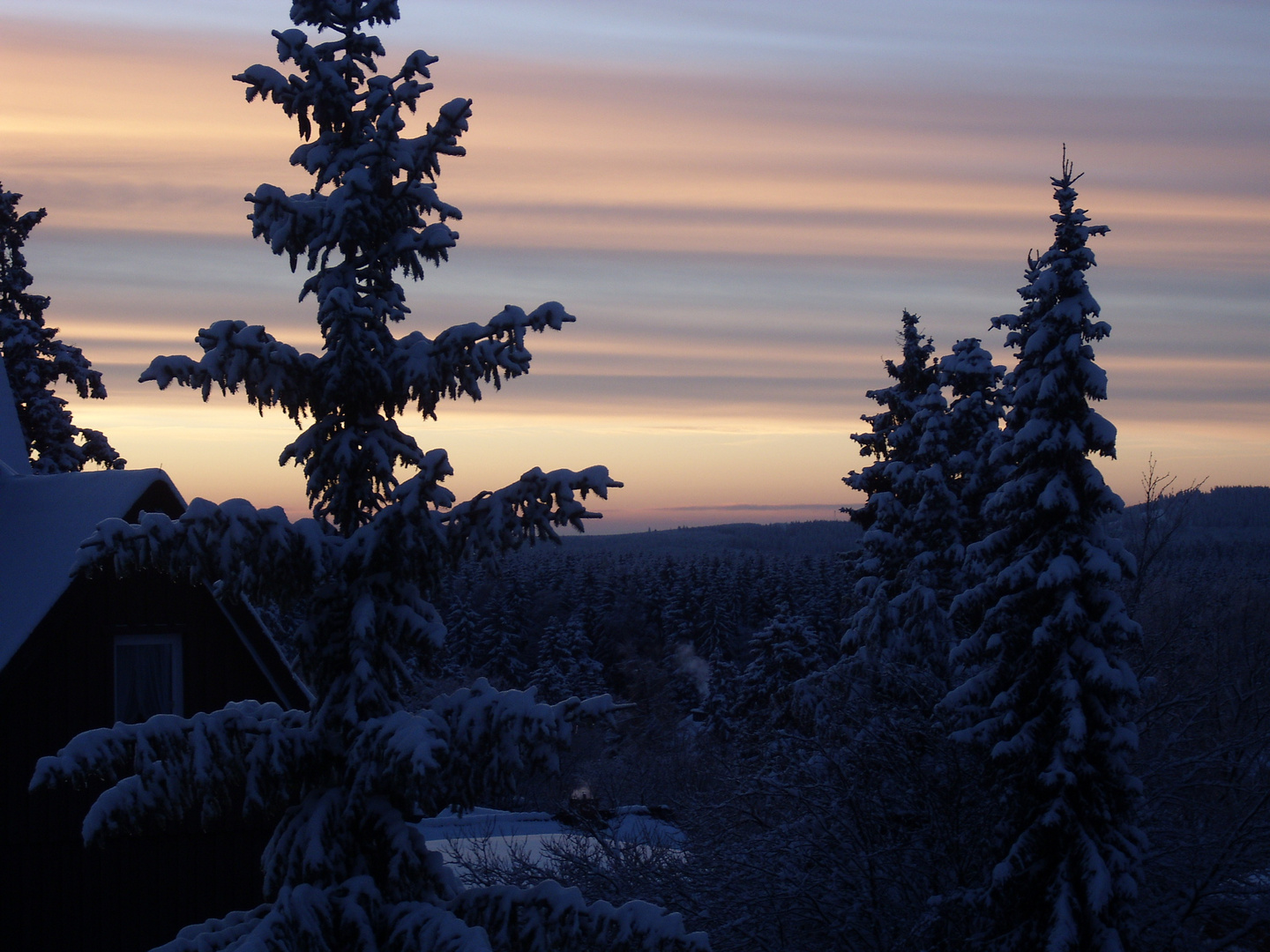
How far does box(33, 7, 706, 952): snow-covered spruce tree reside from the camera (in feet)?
21.2

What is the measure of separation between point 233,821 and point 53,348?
1907cm

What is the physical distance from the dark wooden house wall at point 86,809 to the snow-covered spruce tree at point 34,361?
15622mm

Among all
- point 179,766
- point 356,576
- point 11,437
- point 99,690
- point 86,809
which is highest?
point 11,437

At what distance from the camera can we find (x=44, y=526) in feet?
45.3

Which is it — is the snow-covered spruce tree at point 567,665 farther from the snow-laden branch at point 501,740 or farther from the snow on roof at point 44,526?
the snow-laden branch at point 501,740

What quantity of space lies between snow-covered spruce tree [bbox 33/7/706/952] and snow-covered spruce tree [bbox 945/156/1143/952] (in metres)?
11.3

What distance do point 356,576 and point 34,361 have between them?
2416 centimetres

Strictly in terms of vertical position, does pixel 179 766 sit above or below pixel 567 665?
above

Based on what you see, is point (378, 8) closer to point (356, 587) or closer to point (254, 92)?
point (254, 92)

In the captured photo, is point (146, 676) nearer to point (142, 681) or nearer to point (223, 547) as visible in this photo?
point (142, 681)

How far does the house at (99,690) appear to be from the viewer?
40.0 feet

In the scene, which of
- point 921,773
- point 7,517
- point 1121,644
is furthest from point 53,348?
point 1121,644

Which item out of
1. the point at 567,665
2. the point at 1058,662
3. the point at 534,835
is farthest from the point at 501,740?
the point at 567,665

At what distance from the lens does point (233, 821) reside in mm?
13219
